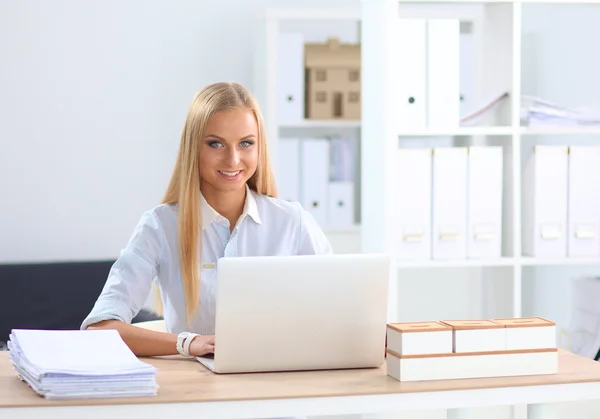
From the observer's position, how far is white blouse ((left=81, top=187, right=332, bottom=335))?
Answer: 7.06ft

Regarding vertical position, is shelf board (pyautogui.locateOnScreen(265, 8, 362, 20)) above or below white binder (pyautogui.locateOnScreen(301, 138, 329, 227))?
above

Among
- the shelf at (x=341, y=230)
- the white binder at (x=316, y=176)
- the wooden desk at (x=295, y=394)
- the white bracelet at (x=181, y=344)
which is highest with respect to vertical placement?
the white binder at (x=316, y=176)

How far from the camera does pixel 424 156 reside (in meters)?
3.06

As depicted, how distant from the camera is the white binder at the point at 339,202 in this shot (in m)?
4.42

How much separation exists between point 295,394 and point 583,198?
189 centimetres

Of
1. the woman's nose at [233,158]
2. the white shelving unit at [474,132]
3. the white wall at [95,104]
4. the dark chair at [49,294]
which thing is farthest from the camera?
the white wall at [95,104]

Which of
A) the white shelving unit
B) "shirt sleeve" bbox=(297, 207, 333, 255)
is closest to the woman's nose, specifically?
"shirt sleeve" bbox=(297, 207, 333, 255)

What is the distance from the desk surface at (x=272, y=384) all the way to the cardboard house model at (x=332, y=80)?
2700mm

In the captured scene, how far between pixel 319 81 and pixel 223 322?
2.79 meters

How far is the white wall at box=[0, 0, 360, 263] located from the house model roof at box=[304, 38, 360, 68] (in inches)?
16.4

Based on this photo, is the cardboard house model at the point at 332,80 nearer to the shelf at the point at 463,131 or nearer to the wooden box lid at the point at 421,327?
the shelf at the point at 463,131

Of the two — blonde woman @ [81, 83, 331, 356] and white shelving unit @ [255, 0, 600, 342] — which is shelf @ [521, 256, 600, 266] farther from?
blonde woman @ [81, 83, 331, 356]

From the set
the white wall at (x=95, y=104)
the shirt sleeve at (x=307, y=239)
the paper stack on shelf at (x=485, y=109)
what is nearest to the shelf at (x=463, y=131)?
the paper stack on shelf at (x=485, y=109)

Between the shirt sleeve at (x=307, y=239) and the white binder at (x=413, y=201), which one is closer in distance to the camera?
the shirt sleeve at (x=307, y=239)
